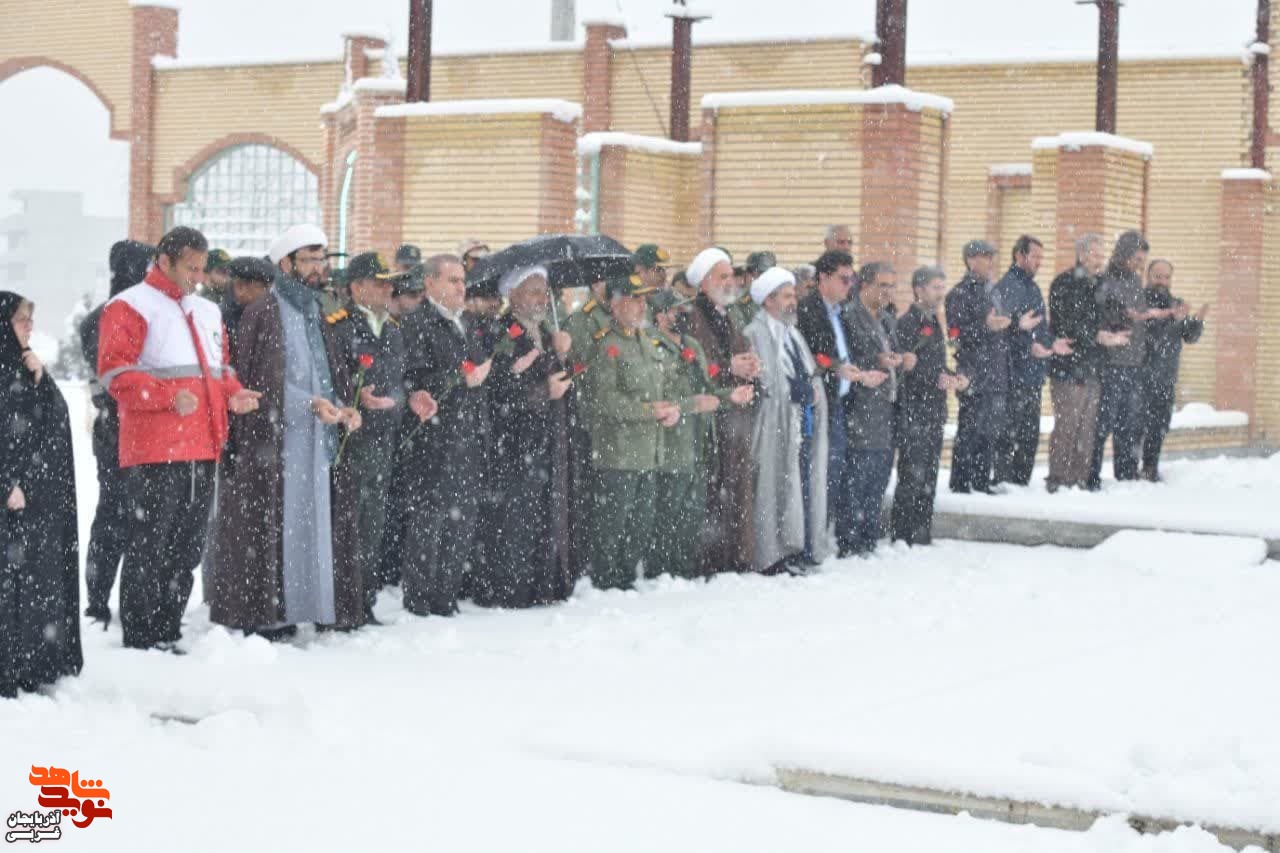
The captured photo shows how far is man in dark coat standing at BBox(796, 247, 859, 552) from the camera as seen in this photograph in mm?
11523

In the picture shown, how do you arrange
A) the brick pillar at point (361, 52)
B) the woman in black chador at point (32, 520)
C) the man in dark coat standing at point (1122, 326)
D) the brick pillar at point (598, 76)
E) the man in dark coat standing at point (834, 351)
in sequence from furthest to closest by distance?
the brick pillar at point (598, 76) < the brick pillar at point (361, 52) < the man in dark coat standing at point (1122, 326) < the man in dark coat standing at point (834, 351) < the woman in black chador at point (32, 520)

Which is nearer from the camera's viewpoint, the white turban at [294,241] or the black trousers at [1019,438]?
the white turban at [294,241]

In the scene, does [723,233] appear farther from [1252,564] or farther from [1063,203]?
[1252,564]

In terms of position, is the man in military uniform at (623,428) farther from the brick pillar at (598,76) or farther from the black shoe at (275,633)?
the brick pillar at (598,76)

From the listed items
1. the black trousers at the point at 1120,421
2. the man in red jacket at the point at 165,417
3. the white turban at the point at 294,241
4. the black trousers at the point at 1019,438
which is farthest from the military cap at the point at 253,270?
the black trousers at the point at 1120,421

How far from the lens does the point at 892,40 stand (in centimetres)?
1559

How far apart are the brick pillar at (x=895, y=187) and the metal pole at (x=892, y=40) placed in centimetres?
80

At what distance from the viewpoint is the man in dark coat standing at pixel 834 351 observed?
37.8ft

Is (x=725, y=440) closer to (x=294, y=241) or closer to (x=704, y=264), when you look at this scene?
(x=704, y=264)

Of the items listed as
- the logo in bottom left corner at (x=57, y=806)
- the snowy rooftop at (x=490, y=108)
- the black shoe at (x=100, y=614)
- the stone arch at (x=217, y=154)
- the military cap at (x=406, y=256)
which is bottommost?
the logo in bottom left corner at (x=57, y=806)

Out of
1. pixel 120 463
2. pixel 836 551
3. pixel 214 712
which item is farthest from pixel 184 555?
pixel 836 551

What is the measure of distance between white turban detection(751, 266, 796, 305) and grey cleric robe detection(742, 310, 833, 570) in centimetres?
9

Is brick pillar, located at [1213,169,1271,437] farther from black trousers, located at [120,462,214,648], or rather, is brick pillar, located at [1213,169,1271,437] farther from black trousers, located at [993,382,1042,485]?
black trousers, located at [120,462,214,648]

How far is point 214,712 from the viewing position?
22.4 feet
